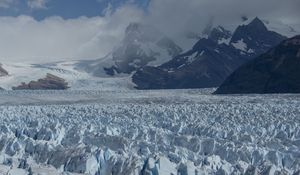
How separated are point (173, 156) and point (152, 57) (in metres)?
170

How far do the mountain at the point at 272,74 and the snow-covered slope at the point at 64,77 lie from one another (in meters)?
38.0

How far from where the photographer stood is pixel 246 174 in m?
17.1

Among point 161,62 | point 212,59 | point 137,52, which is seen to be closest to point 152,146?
point 212,59

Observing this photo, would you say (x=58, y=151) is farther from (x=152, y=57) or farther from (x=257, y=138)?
(x=152, y=57)

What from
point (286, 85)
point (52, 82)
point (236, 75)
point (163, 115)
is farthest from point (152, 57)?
point (163, 115)

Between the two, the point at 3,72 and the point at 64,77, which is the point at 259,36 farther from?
the point at 3,72

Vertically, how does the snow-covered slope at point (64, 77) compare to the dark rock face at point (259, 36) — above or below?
below

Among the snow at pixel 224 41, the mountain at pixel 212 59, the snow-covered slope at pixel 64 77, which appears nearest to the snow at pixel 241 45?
the mountain at pixel 212 59

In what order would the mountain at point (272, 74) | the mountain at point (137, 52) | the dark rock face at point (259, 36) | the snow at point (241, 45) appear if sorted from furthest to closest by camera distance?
the snow at point (241, 45), the dark rock face at point (259, 36), the mountain at point (137, 52), the mountain at point (272, 74)

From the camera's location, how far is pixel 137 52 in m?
187

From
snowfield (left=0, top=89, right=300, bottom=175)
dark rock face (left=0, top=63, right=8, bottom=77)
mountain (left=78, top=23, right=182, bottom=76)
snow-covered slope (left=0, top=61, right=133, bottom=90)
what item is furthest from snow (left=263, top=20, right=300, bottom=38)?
snowfield (left=0, top=89, right=300, bottom=175)

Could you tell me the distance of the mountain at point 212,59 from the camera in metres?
152

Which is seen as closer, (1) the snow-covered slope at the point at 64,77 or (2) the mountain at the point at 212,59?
(1) the snow-covered slope at the point at 64,77

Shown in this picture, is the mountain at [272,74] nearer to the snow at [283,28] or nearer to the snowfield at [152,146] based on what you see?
the snowfield at [152,146]
